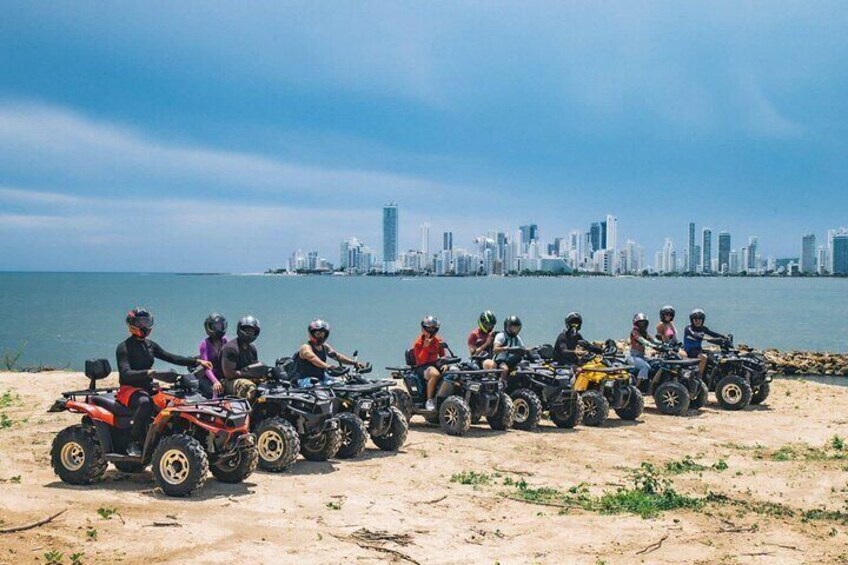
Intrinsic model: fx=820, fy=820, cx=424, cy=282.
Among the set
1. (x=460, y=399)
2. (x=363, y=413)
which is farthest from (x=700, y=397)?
(x=363, y=413)

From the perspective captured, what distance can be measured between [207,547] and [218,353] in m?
6.58

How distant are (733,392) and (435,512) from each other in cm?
1156

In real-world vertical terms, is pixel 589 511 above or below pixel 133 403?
below

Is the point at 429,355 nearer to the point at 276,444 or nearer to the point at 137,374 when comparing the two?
the point at 276,444

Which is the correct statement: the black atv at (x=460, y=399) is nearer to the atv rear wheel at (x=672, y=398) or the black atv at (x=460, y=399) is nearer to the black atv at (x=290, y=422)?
the black atv at (x=290, y=422)

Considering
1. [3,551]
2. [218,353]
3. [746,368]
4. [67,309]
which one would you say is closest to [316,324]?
[218,353]

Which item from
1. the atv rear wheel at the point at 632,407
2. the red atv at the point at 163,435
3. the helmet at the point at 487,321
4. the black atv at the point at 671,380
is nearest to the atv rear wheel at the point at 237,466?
the red atv at the point at 163,435

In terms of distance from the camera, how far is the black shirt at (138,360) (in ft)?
32.8

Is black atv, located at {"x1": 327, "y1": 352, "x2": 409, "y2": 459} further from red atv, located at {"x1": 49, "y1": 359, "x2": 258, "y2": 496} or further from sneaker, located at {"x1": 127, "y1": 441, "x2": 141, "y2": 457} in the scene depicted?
sneaker, located at {"x1": 127, "y1": 441, "x2": 141, "y2": 457}

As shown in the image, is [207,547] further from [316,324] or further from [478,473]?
A: [316,324]

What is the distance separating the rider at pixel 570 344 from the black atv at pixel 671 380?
6.58 feet

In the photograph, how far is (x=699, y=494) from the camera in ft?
35.0

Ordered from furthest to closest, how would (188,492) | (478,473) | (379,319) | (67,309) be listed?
(67,309) < (379,319) < (478,473) < (188,492)

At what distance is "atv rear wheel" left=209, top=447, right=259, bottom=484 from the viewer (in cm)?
1024
